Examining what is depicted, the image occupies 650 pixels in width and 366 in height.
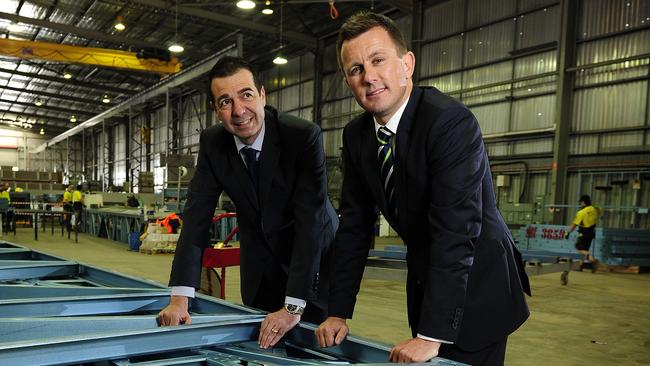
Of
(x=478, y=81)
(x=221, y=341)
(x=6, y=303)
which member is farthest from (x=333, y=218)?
(x=478, y=81)

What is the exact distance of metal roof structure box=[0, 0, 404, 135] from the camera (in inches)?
515

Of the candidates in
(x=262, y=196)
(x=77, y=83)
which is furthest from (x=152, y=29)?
(x=262, y=196)

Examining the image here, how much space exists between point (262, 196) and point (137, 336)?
26.9 inches

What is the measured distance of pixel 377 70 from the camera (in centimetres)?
121

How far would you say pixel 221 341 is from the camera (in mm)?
1411

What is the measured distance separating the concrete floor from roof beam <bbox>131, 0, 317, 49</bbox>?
7.14 meters

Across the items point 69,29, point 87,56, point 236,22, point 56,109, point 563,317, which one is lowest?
point 563,317

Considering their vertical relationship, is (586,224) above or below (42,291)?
below

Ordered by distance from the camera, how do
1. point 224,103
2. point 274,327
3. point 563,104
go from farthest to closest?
point 563,104 → point 224,103 → point 274,327

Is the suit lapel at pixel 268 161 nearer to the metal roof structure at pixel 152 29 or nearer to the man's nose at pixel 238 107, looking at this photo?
the man's nose at pixel 238 107

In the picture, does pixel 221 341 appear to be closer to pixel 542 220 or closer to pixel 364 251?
pixel 364 251

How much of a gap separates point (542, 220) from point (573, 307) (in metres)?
5.44

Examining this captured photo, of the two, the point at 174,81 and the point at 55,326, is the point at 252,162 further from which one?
the point at 174,81

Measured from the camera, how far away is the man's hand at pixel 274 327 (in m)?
1.42
